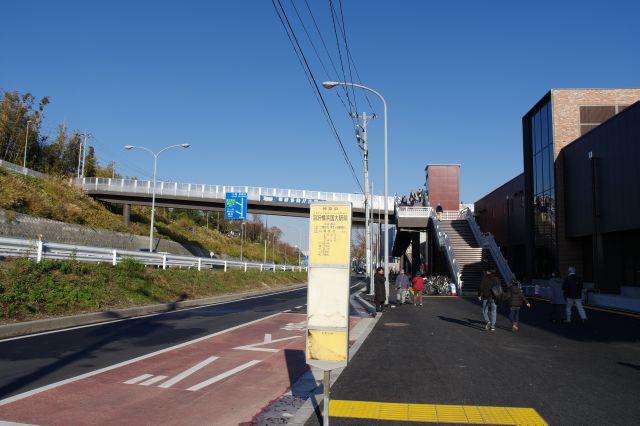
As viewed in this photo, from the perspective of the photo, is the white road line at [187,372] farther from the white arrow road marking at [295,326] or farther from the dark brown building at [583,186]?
the dark brown building at [583,186]

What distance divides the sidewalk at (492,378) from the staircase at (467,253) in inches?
774

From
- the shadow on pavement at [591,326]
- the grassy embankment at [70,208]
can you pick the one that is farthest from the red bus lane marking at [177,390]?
the grassy embankment at [70,208]

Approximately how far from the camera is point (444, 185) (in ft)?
206

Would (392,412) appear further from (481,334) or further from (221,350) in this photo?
(481,334)

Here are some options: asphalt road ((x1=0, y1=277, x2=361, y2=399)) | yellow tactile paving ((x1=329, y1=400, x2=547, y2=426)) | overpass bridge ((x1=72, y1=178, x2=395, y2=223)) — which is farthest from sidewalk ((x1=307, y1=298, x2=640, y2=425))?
overpass bridge ((x1=72, y1=178, x2=395, y2=223))

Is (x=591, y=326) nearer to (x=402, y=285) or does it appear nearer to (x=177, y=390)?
(x=402, y=285)

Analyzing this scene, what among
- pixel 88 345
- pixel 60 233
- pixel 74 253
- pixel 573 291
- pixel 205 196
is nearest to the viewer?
pixel 88 345

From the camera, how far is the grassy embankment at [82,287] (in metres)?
13.2

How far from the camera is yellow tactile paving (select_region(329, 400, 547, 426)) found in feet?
18.7

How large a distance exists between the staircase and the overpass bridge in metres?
8.57

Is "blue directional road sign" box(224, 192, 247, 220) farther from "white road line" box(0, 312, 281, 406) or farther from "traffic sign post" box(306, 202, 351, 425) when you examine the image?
"traffic sign post" box(306, 202, 351, 425)

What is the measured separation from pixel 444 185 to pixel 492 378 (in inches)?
2236

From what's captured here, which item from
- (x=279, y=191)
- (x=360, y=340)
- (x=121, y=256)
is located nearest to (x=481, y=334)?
(x=360, y=340)

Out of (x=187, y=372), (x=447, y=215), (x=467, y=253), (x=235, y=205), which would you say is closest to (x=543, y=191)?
(x=467, y=253)
